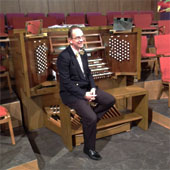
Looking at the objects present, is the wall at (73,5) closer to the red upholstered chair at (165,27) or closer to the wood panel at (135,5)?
the wood panel at (135,5)

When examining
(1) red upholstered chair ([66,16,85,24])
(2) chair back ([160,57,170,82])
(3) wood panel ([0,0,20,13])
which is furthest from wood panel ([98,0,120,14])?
(2) chair back ([160,57,170,82])

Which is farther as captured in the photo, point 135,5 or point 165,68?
point 135,5

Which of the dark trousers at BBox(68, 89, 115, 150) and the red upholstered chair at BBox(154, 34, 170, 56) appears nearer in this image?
the dark trousers at BBox(68, 89, 115, 150)

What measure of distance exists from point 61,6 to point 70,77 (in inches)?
234

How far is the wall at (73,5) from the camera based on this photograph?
7.06 m

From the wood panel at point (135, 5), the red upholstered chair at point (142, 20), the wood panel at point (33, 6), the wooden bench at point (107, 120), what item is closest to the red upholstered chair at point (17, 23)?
the wood panel at point (33, 6)

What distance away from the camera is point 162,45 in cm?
412

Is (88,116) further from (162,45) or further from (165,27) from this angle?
(165,27)

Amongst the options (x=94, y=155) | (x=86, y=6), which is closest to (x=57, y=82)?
(x=94, y=155)

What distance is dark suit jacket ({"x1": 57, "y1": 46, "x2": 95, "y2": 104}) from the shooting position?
2.21 meters

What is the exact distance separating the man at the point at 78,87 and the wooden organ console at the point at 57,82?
0.21 metres

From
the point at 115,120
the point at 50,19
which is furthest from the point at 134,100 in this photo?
the point at 50,19

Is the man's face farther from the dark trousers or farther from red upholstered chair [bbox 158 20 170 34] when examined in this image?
red upholstered chair [bbox 158 20 170 34]

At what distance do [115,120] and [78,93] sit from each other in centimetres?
77
